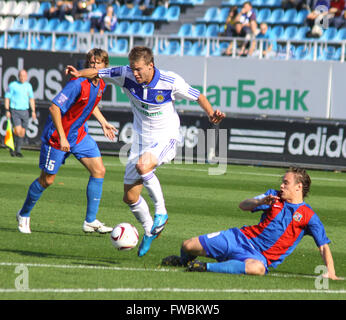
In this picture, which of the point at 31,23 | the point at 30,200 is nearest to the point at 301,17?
the point at 31,23

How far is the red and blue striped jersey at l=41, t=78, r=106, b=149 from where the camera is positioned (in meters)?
9.23

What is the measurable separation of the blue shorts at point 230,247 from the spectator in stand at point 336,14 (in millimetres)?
16815

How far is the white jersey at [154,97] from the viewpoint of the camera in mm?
8102

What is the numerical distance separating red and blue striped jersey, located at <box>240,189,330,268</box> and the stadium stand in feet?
46.6

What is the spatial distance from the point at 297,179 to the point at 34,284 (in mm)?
2533

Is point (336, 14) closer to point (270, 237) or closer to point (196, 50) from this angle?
point (196, 50)

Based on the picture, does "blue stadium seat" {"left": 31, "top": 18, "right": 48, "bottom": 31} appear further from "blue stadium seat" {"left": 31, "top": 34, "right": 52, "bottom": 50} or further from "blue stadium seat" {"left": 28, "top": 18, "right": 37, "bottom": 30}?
"blue stadium seat" {"left": 31, "top": 34, "right": 52, "bottom": 50}

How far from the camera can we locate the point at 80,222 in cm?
1037

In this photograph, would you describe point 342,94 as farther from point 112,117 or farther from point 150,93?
point 150,93

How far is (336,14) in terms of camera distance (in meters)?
23.0

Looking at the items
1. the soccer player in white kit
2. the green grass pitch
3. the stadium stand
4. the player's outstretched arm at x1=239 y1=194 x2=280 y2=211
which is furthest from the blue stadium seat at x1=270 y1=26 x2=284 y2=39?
the player's outstretched arm at x1=239 y1=194 x2=280 y2=211

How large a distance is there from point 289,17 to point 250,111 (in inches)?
197
